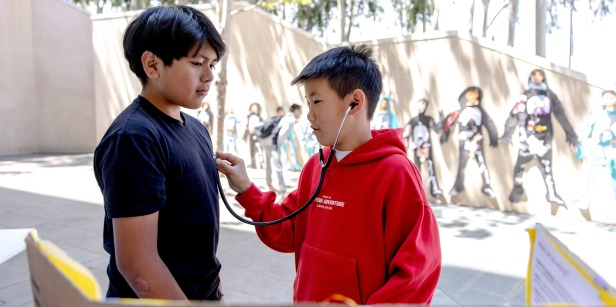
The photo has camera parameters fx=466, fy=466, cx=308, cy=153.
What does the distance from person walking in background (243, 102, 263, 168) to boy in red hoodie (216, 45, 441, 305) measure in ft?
30.7

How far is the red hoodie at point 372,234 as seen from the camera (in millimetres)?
1293

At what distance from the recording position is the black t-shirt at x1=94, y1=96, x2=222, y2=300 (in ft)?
3.79

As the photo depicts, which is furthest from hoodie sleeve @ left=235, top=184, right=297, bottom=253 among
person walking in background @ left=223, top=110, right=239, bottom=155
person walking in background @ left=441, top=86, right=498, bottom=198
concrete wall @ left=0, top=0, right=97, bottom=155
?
concrete wall @ left=0, top=0, right=97, bottom=155

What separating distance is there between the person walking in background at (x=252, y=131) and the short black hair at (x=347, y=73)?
9.38 metres

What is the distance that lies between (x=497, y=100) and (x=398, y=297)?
21.7ft

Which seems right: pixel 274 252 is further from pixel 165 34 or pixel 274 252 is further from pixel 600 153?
pixel 600 153

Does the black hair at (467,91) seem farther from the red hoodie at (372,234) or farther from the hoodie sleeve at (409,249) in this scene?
the hoodie sleeve at (409,249)

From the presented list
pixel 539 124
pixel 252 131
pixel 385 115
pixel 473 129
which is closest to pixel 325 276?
pixel 539 124

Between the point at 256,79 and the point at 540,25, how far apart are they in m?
6.69

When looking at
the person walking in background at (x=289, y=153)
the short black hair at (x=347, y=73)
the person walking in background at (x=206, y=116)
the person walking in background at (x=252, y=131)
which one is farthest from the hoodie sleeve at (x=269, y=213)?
the person walking in background at (x=206, y=116)

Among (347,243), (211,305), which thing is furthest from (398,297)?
(211,305)

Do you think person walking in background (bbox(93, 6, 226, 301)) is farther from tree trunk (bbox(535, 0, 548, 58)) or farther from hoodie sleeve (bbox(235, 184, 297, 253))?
tree trunk (bbox(535, 0, 548, 58))

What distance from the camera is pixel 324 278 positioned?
4.84 feet

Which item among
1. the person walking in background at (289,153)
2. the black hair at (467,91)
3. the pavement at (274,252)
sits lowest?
the pavement at (274,252)
